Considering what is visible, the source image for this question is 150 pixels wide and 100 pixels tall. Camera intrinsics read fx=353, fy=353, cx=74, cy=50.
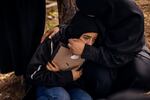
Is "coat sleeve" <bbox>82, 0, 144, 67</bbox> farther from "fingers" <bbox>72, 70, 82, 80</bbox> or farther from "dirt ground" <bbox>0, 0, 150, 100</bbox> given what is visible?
"dirt ground" <bbox>0, 0, 150, 100</bbox>

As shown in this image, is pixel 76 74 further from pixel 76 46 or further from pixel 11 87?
pixel 11 87

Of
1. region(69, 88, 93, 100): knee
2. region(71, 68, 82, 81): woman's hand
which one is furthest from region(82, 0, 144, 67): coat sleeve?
region(69, 88, 93, 100): knee

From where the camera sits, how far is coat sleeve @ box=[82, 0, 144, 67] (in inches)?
84.4

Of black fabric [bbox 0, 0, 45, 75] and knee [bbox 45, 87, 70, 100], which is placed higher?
black fabric [bbox 0, 0, 45, 75]

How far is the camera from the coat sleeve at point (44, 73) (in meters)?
2.36

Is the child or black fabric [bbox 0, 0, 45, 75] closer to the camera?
the child

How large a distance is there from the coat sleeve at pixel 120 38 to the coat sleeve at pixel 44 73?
0.22 m

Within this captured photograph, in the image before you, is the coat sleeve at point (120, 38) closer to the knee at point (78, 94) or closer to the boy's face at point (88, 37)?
the boy's face at point (88, 37)

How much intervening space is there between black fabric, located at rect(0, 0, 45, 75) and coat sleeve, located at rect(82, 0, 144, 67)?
0.51 metres

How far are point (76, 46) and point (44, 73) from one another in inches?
12.2

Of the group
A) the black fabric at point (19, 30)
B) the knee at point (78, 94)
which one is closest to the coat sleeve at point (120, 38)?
the knee at point (78, 94)

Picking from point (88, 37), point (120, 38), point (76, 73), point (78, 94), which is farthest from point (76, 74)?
point (120, 38)

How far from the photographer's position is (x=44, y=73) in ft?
7.83

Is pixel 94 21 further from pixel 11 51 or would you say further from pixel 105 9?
pixel 11 51
